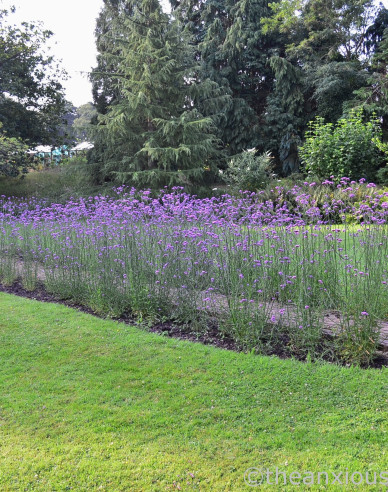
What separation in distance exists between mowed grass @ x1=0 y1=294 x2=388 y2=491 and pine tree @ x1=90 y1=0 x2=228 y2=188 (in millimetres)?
10366

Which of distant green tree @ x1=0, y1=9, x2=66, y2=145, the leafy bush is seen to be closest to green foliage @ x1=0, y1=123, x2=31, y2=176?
distant green tree @ x1=0, y1=9, x2=66, y2=145

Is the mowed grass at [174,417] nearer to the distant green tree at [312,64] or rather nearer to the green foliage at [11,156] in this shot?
the green foliage at [11,156]

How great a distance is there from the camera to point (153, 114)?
14.5 m

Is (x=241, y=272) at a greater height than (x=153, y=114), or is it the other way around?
(x=153, y=114)

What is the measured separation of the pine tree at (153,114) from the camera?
541 inches

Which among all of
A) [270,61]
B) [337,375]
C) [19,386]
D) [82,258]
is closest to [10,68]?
[270,61]

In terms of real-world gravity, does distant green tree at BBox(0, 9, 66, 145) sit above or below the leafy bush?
above

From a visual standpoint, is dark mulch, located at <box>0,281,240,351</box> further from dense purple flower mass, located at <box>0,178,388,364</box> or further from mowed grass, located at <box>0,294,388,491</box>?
mowed grass, located at <box>0,294,388,491</box>

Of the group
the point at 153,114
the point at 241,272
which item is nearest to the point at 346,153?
the point at 153,114

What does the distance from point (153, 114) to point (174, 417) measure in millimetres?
13263

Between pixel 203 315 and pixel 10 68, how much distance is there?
16352mm

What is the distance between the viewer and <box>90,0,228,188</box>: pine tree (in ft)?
45.1

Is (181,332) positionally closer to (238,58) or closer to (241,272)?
(241,272)

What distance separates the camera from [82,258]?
5.64m
